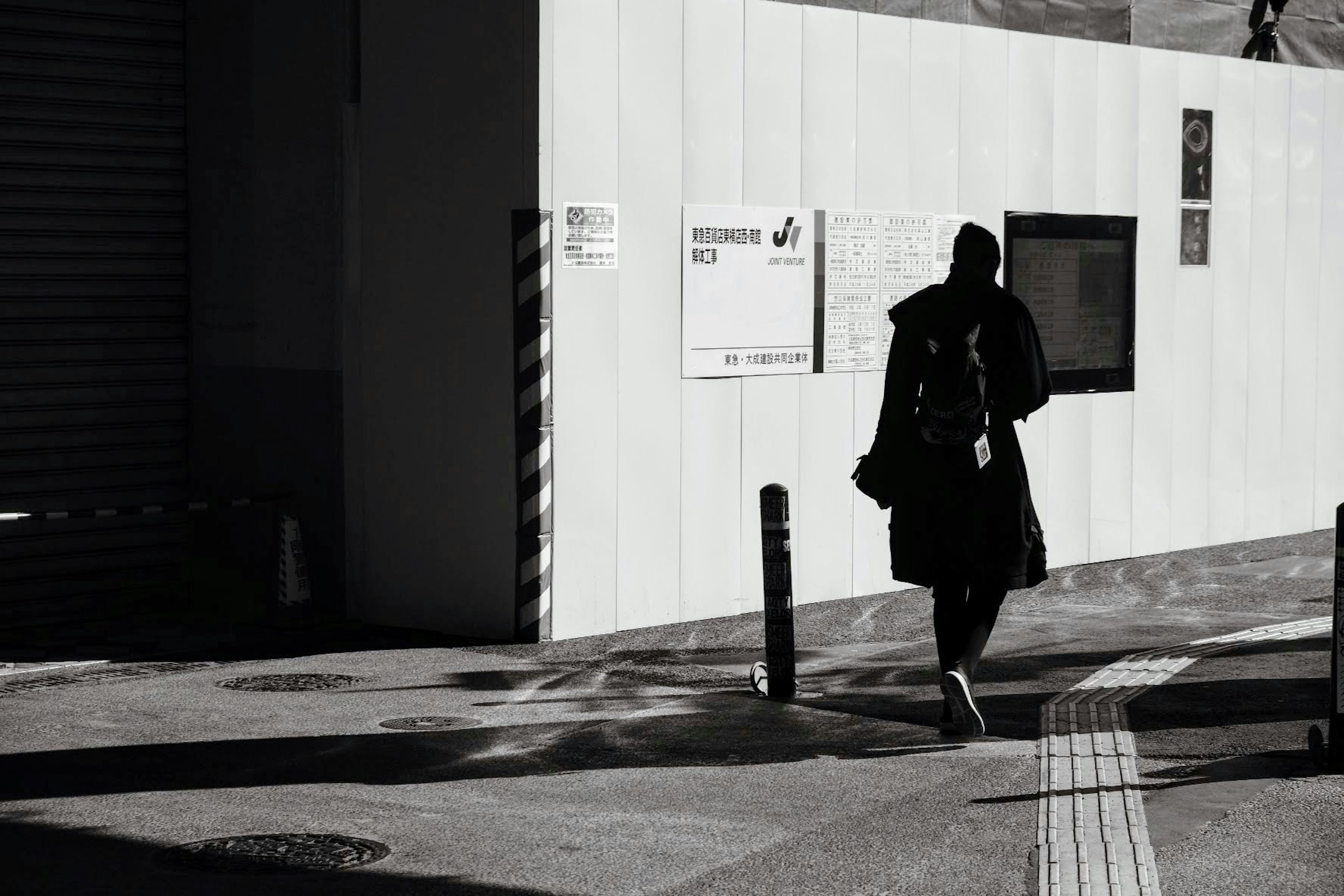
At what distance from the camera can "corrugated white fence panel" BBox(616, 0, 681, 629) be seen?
1155cm

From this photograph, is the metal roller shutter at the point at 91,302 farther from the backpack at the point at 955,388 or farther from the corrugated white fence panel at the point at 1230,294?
the corrugated white fence panel at the point at 1230,294

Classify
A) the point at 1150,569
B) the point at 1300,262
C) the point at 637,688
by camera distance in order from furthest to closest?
the point at 1300,262 → the point at 1150,569 → the point at 637,688

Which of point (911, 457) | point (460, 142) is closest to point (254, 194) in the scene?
point (460, 142)

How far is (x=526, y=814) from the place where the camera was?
23.3 feet

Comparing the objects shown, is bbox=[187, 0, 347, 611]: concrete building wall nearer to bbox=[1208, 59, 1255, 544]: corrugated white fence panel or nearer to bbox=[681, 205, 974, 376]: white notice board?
bbox=[681, 205, 974, 376]: white notice board

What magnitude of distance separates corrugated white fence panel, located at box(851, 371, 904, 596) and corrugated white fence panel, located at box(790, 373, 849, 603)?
0.04 meters

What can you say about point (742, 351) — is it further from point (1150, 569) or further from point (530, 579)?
point (1150, 569)

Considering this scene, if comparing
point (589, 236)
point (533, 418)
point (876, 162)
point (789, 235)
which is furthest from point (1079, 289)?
point (533, 418)

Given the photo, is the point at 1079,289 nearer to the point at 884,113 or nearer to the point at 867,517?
the point at 884,113

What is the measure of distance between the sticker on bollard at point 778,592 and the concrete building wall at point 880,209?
212 centimetres

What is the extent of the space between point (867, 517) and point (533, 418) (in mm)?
2979

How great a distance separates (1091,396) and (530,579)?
5319mm

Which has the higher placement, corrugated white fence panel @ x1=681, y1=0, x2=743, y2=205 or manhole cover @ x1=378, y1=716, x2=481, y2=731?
corrugated white fence panel @ x1=681, y1=0, x2=743, y2=205

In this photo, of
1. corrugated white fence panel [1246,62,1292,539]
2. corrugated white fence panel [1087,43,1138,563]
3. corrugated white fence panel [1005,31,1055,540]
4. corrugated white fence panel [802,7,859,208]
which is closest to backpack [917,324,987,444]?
corrugated white fence panel [802,7,859,208]
